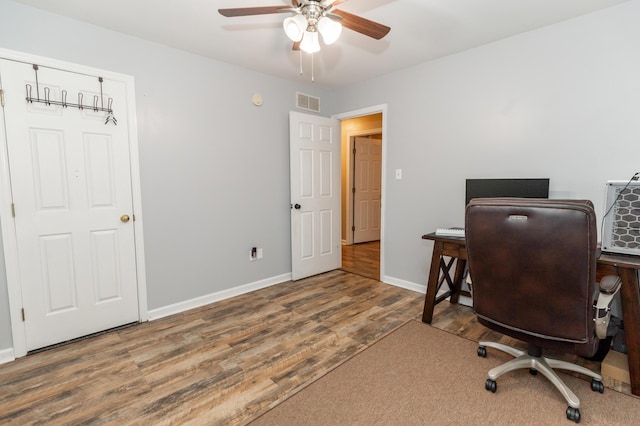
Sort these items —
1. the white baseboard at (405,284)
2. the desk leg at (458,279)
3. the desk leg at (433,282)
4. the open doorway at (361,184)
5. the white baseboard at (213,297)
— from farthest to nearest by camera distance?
the open doorway at (361,184) < the white baseboard at (405,284) < the desk leg at (458,279) < the white baseboard at (213,297) < the desk leg at (433,282)

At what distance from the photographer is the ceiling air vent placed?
148 inches

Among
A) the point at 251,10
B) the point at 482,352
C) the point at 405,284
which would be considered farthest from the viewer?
the point at 405,284

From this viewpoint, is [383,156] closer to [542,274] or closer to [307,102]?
[307,102]

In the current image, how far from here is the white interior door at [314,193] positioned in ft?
12.1

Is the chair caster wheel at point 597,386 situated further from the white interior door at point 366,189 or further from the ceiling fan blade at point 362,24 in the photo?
the white interior door at point 366,189

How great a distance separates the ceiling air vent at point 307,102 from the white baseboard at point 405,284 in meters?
2.32

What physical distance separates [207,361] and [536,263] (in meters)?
2.09

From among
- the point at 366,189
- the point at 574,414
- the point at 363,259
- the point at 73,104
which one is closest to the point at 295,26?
the point at 73,104

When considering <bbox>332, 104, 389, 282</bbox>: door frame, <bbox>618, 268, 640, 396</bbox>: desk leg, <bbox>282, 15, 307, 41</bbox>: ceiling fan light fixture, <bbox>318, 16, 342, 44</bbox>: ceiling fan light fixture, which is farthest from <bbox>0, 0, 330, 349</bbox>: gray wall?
<bbox>618, 268, 640, 396</bbox>: desk leg

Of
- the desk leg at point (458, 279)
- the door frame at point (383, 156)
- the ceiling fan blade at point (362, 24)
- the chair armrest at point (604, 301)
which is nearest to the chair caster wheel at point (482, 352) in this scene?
the chair armrest at point (604, 301)

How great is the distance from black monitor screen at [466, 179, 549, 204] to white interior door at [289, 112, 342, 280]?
1794mm

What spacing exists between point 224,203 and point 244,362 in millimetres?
1660

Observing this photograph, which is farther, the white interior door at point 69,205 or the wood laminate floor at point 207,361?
the white interior door at point 69,205

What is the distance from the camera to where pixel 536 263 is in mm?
1466
